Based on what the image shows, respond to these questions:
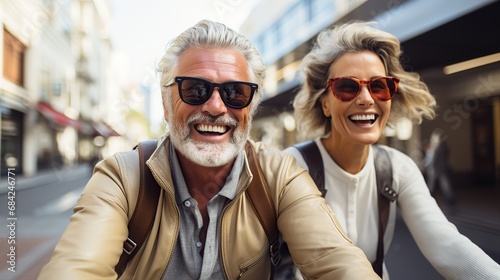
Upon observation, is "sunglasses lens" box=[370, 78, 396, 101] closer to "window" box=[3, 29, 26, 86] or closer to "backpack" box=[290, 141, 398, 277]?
"backpack" box=[290, 141, 398, 277]

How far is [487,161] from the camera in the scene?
831 cm

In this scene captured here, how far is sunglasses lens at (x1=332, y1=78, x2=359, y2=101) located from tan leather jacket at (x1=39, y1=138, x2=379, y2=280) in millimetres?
435

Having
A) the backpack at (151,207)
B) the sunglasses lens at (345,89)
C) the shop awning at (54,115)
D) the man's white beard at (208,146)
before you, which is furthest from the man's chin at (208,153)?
the shop awning at (54,115)

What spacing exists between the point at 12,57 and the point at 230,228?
4.90ft

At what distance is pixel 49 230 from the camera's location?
1948 millimetres

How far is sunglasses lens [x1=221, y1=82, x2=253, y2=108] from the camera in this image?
3.97ft

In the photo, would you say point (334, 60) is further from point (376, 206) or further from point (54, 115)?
point (54, 115)

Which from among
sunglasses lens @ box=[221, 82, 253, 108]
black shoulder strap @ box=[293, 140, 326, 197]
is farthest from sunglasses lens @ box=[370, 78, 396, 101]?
sunglasses lens @ box=[221, 82, 253, 108]

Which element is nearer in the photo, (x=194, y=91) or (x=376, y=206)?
(x=194, y=91)

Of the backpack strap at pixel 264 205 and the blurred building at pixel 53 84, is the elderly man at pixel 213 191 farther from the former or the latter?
the blurred building at pixel 53 84

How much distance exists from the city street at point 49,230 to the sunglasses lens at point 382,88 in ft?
3.36

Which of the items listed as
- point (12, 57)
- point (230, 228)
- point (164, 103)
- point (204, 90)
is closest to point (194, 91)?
point (204, 90)

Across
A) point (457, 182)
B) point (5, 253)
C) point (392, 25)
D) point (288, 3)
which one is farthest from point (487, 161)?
point (5, 253)

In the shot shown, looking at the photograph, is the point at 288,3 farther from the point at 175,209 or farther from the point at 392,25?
the point at 175,209
